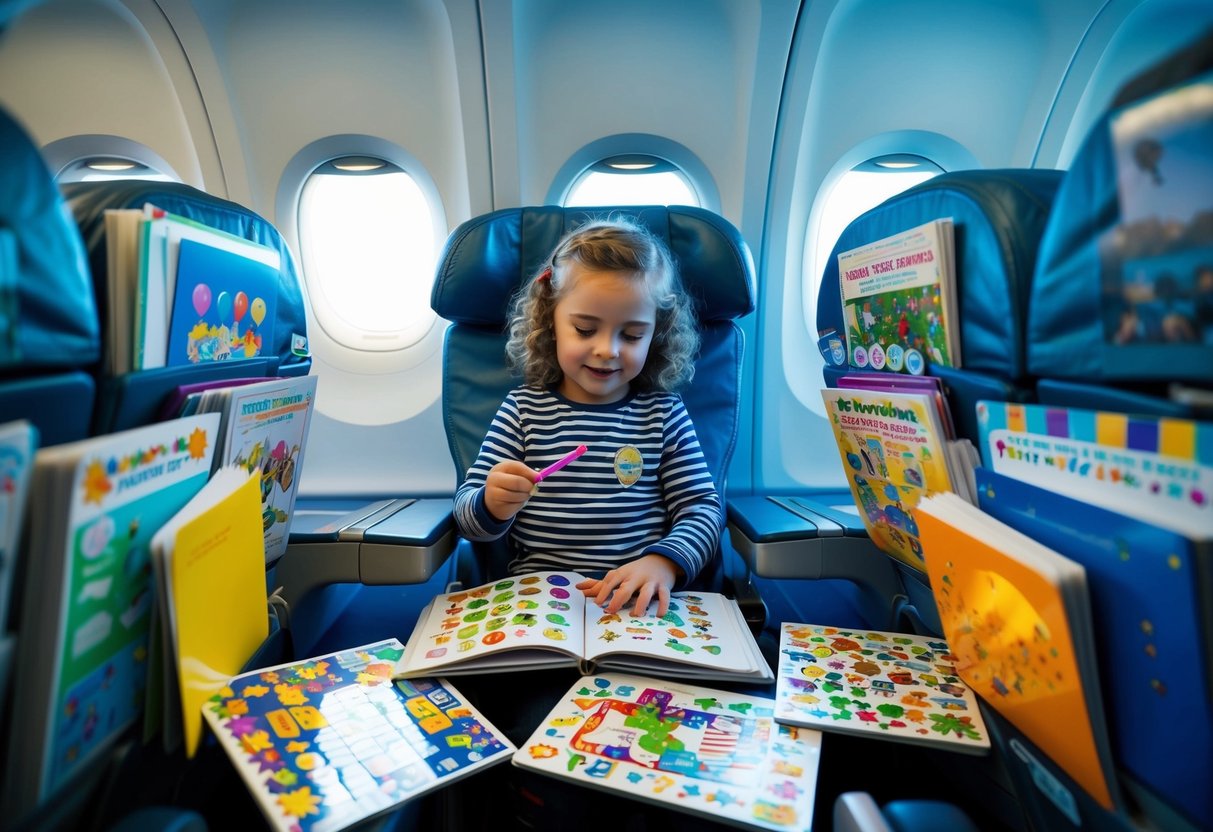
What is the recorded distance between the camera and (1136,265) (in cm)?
72

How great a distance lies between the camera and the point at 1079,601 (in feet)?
2.53

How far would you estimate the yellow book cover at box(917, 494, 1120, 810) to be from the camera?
2.56ft

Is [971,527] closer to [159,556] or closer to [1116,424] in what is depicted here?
[1116,424]

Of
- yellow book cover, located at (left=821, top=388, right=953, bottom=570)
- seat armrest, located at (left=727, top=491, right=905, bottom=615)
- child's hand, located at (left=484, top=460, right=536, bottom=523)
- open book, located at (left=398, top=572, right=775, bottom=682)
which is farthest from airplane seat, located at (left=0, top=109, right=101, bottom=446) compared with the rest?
seat armrest, located at (left=727, top=491, right=905, bottom=615)

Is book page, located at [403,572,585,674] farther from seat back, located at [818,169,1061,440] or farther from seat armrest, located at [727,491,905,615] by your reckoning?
seat back, located at [818,169,1061,440]

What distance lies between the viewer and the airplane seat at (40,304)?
0.66 meters

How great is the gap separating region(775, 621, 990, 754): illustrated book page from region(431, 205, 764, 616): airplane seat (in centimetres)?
77

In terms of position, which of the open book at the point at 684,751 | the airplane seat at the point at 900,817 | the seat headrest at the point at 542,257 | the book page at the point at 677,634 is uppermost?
the seat headrest at the point at 542,257

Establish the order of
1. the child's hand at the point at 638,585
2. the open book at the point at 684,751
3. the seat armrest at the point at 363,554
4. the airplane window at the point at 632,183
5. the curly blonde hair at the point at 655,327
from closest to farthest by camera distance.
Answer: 1. the open book at the point at 684,751
2. the child's hand at the point at 638,585
3. the seat armrest at the point at 363,554
4. the curly blonde hair at the point at 655,327
5. the airplane window at the point at 632,183

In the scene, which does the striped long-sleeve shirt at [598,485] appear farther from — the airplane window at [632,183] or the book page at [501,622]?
the airplane window at [632,183]

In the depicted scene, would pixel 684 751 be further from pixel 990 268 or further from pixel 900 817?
pixel 990 268

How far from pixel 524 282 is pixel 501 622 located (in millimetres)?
1106

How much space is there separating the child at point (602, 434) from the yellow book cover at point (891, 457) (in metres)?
0.41

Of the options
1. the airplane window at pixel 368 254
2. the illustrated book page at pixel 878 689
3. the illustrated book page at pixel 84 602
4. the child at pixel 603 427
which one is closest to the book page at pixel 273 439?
the illustrated book page at pixel 84 602
